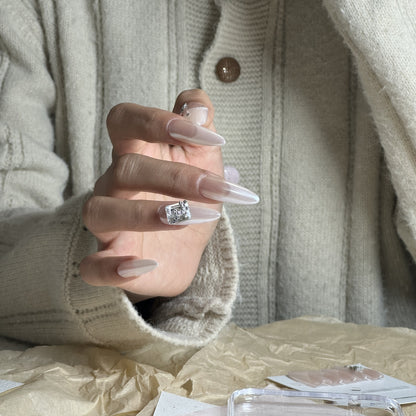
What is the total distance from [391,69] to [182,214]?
32cm

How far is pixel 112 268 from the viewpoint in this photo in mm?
383

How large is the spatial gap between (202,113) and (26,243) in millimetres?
229

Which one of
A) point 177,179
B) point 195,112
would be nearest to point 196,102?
point 195,112

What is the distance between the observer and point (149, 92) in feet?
2.28

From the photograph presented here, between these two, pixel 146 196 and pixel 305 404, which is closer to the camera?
pixel 305 404

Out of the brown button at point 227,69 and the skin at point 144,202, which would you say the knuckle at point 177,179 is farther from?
the brown button at point 227,69

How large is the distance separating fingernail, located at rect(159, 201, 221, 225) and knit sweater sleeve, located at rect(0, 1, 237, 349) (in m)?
0.12

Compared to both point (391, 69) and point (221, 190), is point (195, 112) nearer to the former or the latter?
point (221, 190)

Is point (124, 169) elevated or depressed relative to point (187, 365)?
elevated

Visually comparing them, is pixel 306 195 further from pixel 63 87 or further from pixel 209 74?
pixel 63 87

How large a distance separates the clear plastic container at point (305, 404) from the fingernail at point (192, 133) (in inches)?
7.0

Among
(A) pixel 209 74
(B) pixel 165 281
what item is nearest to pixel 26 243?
(B) pixel 165 281

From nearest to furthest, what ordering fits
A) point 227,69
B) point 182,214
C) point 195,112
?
point 182,214, point 195,112, point 227,69

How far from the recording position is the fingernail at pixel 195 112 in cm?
46
